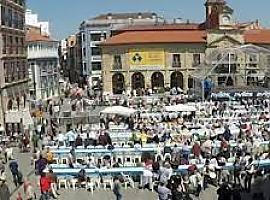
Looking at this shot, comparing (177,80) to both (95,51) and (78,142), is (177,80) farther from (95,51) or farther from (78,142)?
(78,142)

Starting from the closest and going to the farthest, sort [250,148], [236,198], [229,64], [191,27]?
1. [236,198]
2. [250,148]
3. [229,64]
4. [191,27]

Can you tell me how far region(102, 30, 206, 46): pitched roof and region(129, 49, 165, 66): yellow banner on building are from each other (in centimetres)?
94

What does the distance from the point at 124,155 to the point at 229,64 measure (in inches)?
1344

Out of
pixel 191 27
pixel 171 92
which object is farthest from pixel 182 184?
pixel 191 27

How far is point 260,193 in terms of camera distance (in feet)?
57.9

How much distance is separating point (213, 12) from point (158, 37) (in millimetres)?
8796

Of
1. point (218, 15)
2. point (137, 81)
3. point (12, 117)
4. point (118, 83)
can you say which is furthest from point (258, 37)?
point (12, 117)

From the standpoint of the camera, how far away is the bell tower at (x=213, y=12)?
2822 inches

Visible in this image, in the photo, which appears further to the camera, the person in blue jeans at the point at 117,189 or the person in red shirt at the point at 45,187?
the person in red shirt at the point at 45,187

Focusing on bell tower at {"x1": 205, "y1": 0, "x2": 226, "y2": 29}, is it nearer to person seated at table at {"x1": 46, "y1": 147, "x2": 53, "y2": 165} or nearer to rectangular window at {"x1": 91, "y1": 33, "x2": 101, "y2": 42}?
rectangular window at {"x1": 91, "y1": 33, "x2": 101, "y2": 42}

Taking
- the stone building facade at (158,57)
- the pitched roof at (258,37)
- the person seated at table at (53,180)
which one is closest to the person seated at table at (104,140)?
the person seated at table at (53,180)

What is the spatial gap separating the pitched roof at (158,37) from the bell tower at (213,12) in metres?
2.27

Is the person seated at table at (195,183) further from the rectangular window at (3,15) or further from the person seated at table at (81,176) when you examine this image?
the rectangular window at (3,15)

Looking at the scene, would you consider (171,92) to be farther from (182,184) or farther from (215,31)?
(182,184)
